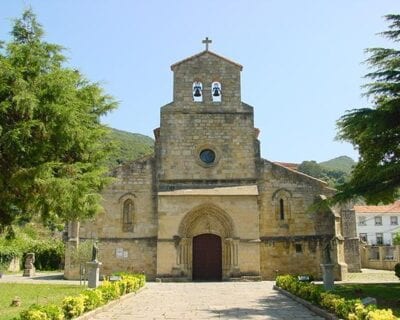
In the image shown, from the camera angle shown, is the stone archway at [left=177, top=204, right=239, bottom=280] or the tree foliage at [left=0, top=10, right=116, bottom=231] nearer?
the tree foliage at [left=0, top=10, right=116, bottom=231]

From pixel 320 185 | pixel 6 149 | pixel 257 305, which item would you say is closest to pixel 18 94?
pixel 6 149

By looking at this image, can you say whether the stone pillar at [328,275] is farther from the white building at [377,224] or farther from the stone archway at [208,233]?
the white building at [377,224]

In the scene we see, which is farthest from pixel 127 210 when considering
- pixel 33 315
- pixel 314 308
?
pixel 33 315

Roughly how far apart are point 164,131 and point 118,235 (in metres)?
6.13

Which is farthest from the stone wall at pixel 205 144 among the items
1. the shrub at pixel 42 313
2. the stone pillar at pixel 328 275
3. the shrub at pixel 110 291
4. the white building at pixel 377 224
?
the white building at pixel 377 224

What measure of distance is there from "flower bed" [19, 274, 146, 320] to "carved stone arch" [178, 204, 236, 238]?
607 centimetres

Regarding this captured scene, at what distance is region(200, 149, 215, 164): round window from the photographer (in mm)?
24953

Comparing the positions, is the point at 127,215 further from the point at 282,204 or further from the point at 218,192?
the point at 282,204

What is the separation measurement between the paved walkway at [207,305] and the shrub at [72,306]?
69 cm

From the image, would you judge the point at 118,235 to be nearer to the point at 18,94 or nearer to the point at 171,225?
the point at 171,225

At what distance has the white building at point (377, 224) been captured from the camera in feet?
Answer: 233

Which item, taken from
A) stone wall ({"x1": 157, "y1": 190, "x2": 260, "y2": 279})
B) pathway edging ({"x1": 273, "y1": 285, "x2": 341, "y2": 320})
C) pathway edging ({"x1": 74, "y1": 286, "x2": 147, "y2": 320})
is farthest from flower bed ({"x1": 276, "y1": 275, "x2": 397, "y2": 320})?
pathway edging ({"x1": 74, "y1": 286, "x2": 147, "y2": 320})

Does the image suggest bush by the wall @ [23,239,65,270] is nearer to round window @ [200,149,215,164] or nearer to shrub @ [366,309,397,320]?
round window @ [200,149,215,164]

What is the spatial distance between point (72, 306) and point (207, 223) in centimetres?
1375
